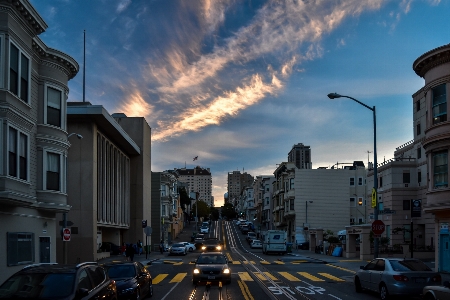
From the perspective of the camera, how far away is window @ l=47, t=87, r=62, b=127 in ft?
91.5

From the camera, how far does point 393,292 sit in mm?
Result: 17828

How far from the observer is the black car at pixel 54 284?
33.4ft

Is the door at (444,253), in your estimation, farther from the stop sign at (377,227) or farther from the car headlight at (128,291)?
the car headlight at (128,291)

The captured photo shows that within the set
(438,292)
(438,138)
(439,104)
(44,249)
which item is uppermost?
(439,104)

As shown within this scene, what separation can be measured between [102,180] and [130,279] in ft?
106

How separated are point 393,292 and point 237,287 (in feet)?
23.0

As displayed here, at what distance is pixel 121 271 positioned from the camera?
58.1 ft

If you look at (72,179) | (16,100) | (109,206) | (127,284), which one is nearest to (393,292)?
(127,284)

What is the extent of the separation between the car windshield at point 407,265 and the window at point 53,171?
1766 cm

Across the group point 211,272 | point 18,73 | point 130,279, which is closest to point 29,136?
point 18,73

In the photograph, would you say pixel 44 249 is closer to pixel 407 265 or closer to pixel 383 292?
pixel 383 292

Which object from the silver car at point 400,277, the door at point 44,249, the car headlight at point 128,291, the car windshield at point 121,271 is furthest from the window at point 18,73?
the silver car at point 400,277

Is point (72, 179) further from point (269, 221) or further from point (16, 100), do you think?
point (269, 221)

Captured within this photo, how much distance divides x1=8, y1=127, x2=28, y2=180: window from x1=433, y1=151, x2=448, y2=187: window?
2031cm
